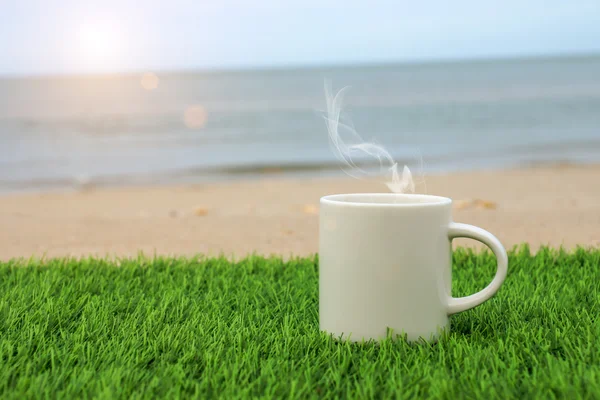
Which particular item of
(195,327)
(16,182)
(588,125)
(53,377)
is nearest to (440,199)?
(195,327)

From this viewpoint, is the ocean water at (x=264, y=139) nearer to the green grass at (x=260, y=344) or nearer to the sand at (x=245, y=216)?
the sand at (x=245, y=216)

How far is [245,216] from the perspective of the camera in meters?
3.78

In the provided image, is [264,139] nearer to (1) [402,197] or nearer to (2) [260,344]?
(1) [402,197]

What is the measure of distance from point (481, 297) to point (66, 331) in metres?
0.97

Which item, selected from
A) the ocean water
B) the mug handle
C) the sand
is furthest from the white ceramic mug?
the ocean water

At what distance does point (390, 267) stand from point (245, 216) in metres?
2.54

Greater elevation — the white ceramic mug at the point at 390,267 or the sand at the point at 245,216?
the white ceramic mug at the point at 390,267

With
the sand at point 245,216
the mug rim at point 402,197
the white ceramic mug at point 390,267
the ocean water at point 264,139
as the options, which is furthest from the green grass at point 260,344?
the ocean water at point 264,139

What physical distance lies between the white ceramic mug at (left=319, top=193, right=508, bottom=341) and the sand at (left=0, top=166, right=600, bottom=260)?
1227 millimetres

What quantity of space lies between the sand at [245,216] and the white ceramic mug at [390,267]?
48.3 inches

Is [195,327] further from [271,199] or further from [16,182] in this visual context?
[16,182]

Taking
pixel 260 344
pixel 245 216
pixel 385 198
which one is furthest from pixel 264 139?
pixel 260 344

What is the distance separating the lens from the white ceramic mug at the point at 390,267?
4.22 feet

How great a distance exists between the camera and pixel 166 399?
108cm
